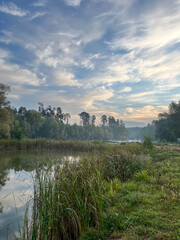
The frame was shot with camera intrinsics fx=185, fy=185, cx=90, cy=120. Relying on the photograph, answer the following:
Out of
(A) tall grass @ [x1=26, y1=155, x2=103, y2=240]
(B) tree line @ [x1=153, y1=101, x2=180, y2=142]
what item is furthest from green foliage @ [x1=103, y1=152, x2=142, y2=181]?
(B) tree line @ [x1=153, y1=101, x2=180, y2=142]

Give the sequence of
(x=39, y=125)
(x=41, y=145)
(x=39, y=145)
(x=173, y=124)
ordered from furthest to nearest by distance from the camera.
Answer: (x=39, y=125) < (x=173, y=124) < (x=41, y=145) < (x=39, y=145)

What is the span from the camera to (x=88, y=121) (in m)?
101

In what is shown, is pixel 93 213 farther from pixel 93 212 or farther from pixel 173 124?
pixel 173 124

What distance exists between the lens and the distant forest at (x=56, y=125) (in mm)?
31936

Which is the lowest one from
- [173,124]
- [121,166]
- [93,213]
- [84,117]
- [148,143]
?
[93,213]

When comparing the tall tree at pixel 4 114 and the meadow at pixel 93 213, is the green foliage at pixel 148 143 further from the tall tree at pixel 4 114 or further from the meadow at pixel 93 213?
the tall tree at pixel 4 114

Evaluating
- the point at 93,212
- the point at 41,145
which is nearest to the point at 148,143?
the point at 93,212

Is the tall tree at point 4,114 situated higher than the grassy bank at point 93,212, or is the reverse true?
the tall tree at point 4,114

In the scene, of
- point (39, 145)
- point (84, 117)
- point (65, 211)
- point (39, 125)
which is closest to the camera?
point (65, 211)

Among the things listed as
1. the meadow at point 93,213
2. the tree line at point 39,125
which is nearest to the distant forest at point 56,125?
the tree line at point 39,125

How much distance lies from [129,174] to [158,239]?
4.44 metres

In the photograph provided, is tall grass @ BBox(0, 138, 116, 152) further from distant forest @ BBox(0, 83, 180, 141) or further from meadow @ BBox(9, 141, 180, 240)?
meadow @ BBox(9, 141, 180, 240)

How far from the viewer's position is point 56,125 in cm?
6156

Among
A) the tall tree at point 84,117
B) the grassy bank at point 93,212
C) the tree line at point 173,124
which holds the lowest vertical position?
the grassy bank at point 93,212
